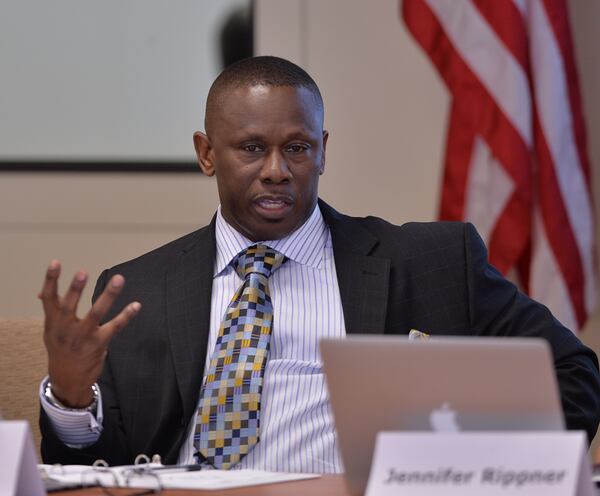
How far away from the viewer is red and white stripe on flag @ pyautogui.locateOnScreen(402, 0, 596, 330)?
3.89m

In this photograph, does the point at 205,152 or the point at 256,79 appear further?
the point at 205,152

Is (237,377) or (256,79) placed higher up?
(256,79)

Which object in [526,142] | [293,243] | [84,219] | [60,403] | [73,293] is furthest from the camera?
[84,219]

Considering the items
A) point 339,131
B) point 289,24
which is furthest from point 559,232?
point 289,24

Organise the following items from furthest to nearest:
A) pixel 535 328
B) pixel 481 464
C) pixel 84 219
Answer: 1. pixel 84 219
2. pixel 535 328
3. pixel 481 464

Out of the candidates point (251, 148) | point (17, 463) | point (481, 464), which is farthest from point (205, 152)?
point (481, 464)

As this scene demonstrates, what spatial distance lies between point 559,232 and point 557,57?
573mm

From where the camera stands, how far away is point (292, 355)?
255 centimetres

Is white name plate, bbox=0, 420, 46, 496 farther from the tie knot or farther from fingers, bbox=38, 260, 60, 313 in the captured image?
the tie knot

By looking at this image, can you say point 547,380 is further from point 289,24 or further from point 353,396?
point 289,24

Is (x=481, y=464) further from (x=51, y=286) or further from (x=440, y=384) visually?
(x=51, y=286)

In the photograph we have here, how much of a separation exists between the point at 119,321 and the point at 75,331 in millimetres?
98

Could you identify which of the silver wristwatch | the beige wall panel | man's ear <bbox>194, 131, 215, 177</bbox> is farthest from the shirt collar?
the beige wall panel

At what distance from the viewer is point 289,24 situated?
417 centimetres
